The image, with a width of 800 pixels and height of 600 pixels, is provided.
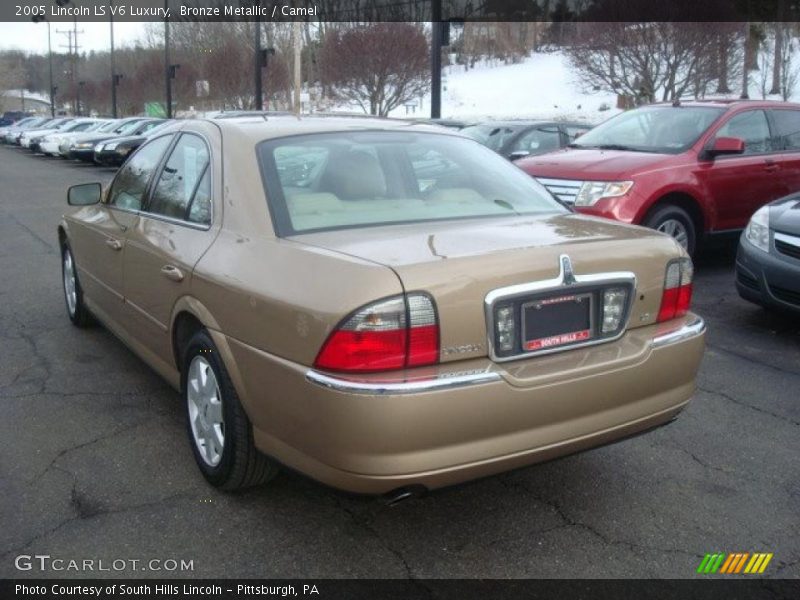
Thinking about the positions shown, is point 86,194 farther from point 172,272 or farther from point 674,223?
point 674,223

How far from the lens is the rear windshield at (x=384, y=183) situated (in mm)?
3355

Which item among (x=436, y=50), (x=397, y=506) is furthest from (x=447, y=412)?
(x=436, y=50)

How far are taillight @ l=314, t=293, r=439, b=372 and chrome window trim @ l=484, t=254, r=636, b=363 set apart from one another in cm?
A: 21

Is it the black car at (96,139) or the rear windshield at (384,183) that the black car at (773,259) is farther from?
the black car at (96,139)

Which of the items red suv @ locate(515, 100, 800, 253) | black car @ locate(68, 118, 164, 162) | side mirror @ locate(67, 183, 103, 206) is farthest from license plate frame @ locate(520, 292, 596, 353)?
black car @ locate(68, 118, 164, 162)

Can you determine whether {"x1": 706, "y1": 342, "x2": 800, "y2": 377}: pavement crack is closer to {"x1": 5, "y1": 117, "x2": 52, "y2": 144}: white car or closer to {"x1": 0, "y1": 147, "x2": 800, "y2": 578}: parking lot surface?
{"x1": 0, "y1": 147, "x2": 800, "y2": 578}: parking lot surface

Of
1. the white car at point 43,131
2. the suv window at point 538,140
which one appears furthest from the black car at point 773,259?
the white car at point 43,131

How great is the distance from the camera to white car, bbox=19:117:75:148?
113ft

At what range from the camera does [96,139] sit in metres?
26.2

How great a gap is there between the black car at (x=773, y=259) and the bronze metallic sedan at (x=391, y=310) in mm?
2537

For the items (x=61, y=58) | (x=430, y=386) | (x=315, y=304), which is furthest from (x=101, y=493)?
(x=61, y=58)

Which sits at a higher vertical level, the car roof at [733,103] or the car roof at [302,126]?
the car roof at [733,103]

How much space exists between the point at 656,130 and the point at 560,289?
5.76 meters

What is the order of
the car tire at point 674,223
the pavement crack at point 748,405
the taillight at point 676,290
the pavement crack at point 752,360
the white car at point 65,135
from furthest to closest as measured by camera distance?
1. the white car at point 65,135
2. the car tire at point 674,223
3. the pavement crack at point 752,360
4. the pavement crack at point 748,405
5. the taillight at point 676,290
